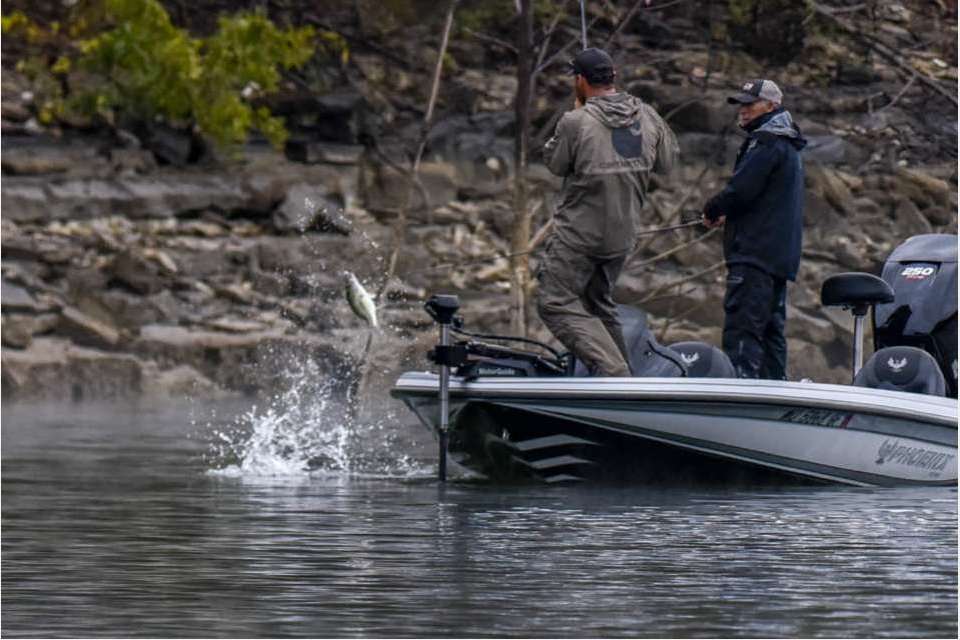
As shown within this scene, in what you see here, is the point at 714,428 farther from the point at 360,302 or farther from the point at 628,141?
the point at 360,302

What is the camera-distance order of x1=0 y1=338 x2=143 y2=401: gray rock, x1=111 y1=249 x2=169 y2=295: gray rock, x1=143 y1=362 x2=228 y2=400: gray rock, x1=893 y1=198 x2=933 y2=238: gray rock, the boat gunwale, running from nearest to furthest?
1. the boat gunwale
2. x1=0 y1=338 x2=143 y2=401: gray rock
3. x1=143 y1=362 x2=228 y2=400: gray rock
4. x1=111 y1=249 x2=169 y2=295: gray rock
5. x1=893 y1=198 x2=933 y2=238: gray rock

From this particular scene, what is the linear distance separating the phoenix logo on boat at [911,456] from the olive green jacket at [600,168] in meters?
1.40

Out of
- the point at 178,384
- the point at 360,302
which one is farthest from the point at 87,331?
the point at 360,302

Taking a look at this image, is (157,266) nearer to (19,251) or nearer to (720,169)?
(19,251)

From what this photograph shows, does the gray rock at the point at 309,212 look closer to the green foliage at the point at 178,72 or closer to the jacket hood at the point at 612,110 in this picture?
the green foliage at the point at 178,72

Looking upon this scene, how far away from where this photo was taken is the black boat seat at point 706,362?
11.6 metres

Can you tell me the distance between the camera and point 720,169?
82.6 feet

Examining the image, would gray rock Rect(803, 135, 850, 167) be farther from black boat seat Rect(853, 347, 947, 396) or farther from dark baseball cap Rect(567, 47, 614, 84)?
dark baseball cap Rect(567, 47, 614, 84)

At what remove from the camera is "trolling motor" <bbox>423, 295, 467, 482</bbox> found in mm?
11555

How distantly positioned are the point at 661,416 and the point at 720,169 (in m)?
14.1

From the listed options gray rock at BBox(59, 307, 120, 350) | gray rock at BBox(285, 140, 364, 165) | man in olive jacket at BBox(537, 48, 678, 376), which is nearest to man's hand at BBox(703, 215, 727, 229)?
man in olive jacket at BBox(537, 48, 678, 376)

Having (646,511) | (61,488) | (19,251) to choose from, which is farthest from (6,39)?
(646,511)

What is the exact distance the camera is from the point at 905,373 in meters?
11.5

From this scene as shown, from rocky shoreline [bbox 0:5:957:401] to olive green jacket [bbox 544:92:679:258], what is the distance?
9.24 meters
